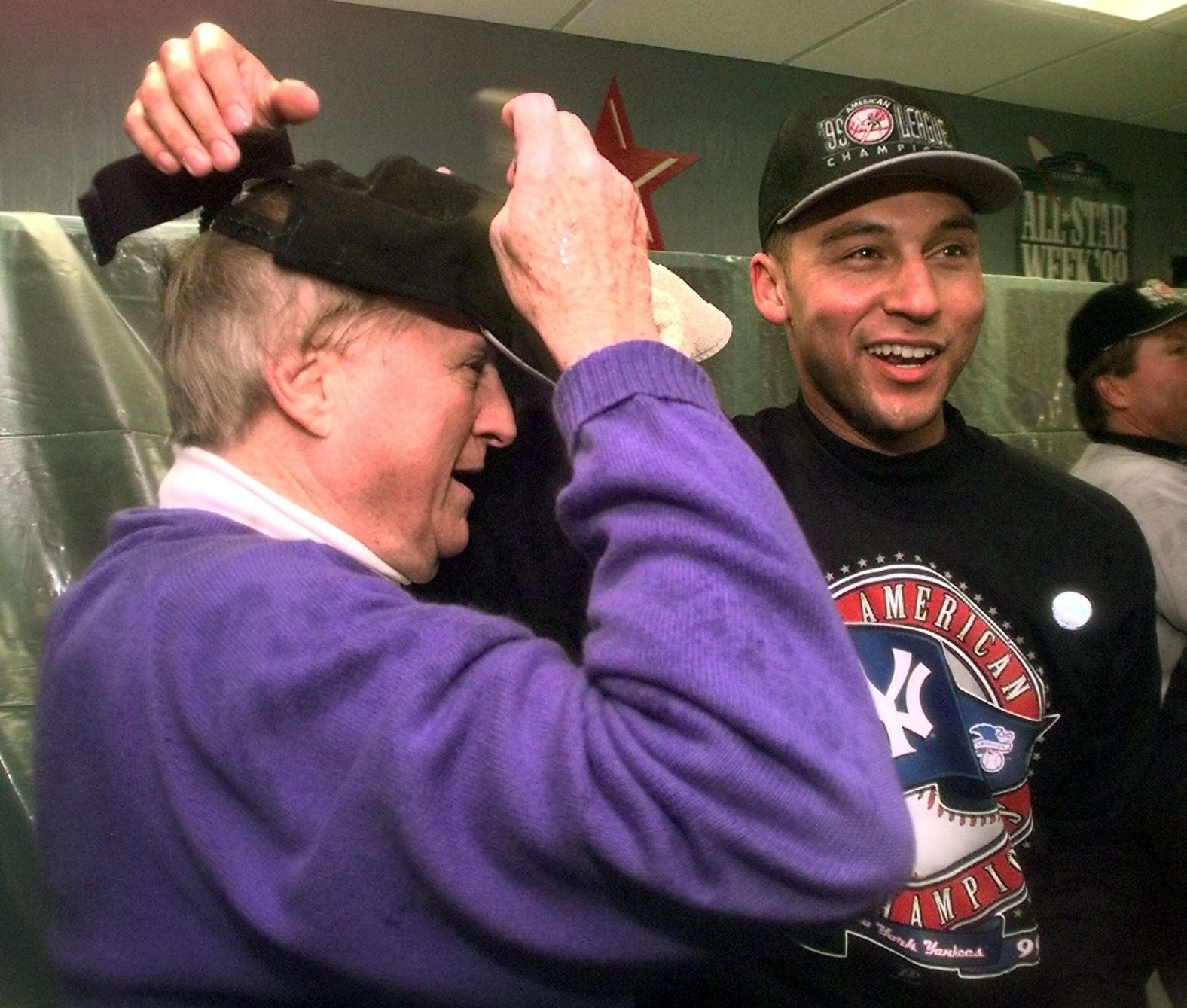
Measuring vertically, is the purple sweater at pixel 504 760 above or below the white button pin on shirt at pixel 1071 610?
above

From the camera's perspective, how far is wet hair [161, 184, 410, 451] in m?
0.64

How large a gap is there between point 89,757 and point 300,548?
0.17 metres

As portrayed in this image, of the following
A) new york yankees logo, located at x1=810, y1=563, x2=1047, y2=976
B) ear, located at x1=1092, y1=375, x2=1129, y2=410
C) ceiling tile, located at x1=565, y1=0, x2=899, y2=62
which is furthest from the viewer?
ceiling tile, located at x1=565, y1=0, x2=899, y2=62

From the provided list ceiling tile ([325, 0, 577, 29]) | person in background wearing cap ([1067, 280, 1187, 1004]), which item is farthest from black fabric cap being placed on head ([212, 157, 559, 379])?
ceiling tile ([325, 0, 577, 29])

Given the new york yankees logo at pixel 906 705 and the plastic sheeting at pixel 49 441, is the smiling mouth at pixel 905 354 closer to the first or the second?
the new york yankees logo at pixel 906 705

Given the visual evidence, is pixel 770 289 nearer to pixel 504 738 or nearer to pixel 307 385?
pixel 307 385

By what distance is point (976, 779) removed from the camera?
3.00 feet

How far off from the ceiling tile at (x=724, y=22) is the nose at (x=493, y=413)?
2.40 meters

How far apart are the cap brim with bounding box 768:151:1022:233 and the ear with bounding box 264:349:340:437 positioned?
614 millimetres

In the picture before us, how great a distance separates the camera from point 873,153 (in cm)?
101

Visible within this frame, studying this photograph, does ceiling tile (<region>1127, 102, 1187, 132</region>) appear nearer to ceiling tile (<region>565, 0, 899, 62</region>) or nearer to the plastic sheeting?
ceiling tile (<region>565, 0, 899, 62</region>)

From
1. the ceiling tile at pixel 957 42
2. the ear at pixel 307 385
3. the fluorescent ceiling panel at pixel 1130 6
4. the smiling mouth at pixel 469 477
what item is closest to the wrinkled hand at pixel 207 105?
the ear at pixel 307 385

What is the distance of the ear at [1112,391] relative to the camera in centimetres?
173

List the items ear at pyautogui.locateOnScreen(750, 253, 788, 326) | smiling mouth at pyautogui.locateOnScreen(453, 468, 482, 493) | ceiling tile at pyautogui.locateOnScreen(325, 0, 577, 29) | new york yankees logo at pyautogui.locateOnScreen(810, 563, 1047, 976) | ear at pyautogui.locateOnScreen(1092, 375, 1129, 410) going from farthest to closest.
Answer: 1. ceiling tile at pyautogui.locateOnScreen(325, 0, 577, 29)
2. ear at pyautogui.locateOnScreen(1092, 375, 1129, 410)
3. ear at pyautogui.locateOnScreen(750, 253, 788, 326)
4. new york yankees logo at pyautogui.locateOnScreen(810, 563, 1047, 976)
5. smiling mouth at pyautogui.locateOnScreen(453, 468, 482, 493)
